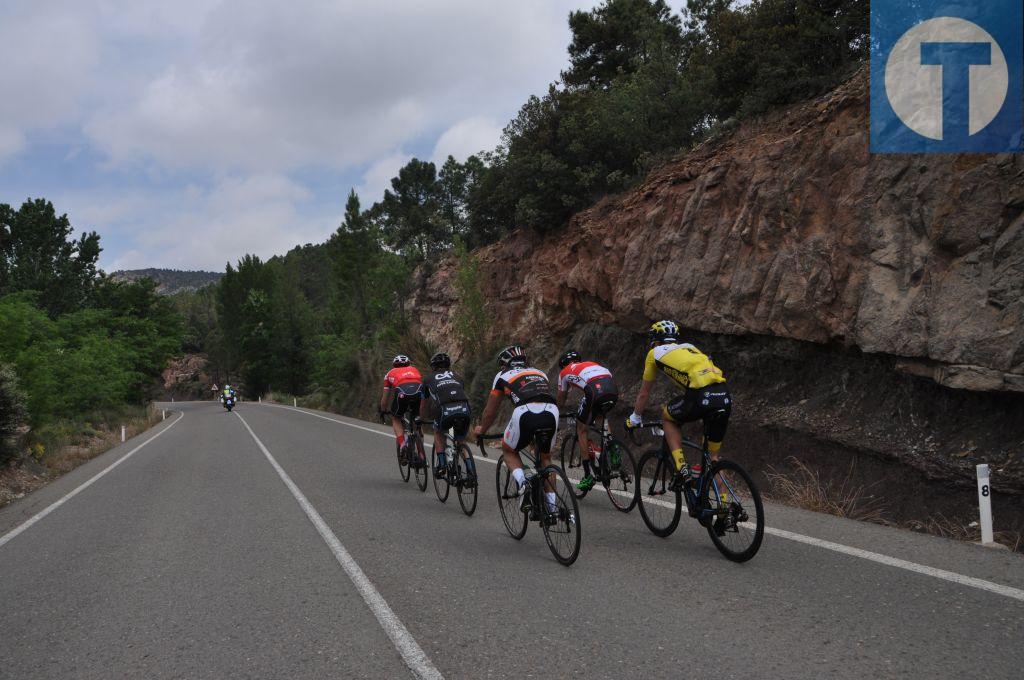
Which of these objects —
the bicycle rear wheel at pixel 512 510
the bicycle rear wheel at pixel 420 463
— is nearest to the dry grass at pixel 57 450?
the bicycle rear wheel at pixel 420 463

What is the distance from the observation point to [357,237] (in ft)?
145

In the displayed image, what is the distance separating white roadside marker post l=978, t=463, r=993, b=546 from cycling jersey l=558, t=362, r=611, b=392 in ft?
11.7

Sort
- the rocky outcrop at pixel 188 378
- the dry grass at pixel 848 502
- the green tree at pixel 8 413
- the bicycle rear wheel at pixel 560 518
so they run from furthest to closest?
the rocky outcrop at pixel 188 378, the green tree at pixel 8 413, the dry grass at pixel 848 502, the bicycle rear wheel at pixel 560 518

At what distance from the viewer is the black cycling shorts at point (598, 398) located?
7316mm

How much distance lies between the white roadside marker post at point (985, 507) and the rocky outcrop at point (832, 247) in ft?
6.32

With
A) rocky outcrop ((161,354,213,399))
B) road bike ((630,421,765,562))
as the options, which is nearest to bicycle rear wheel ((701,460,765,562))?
road bike ((630,421,765,562))

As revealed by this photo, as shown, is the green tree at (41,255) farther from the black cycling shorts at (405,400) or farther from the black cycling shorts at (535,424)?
the black cycling shorts at (535,424)

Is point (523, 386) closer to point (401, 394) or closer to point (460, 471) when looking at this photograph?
point (460, 471)

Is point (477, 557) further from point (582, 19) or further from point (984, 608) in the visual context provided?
point (582, 19)

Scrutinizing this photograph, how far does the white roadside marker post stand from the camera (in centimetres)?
565

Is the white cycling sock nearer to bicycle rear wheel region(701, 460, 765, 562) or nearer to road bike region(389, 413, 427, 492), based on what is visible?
bicycle rear wheel region(701, 460, 765, 562)

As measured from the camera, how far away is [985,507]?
18.8 ft

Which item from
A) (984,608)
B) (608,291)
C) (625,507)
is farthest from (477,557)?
(608,291)

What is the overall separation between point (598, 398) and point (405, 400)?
3668mm
